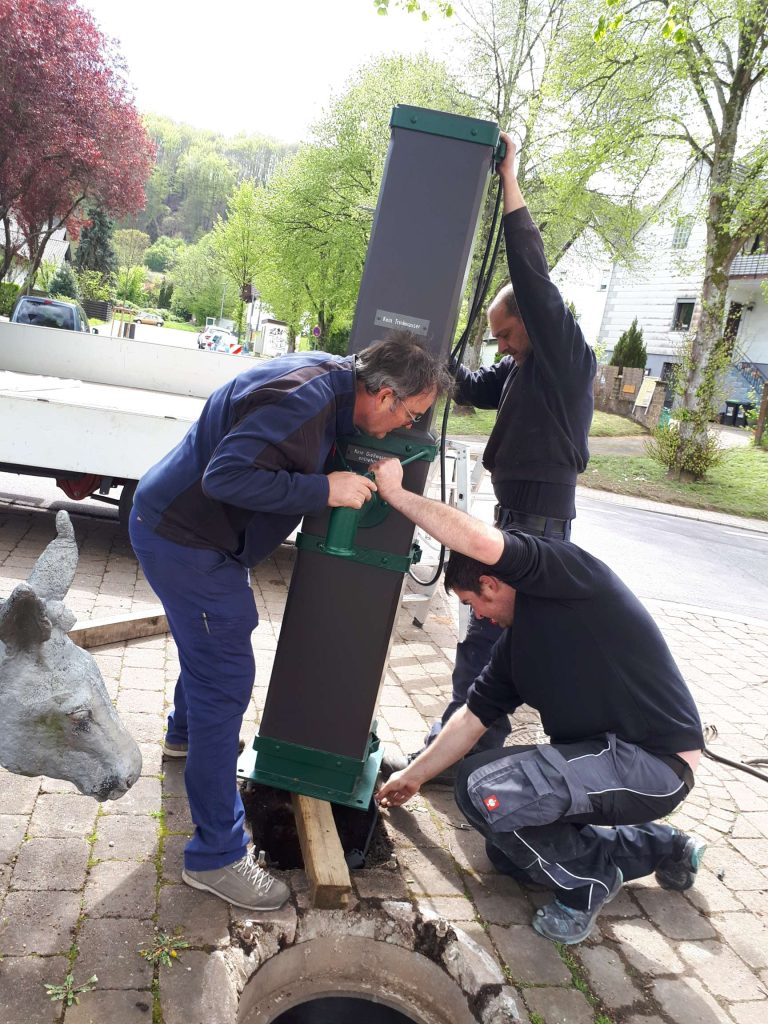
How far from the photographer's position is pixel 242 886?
269 cm

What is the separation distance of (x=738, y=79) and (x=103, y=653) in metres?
16.0

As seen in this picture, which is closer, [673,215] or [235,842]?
[235,842]

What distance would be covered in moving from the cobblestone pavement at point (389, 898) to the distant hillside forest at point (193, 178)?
122 m

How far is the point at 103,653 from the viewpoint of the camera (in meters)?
4.58

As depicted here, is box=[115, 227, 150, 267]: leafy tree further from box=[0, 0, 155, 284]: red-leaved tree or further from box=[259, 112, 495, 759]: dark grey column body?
box=[259, 112, 495, 759]: dark grey column body

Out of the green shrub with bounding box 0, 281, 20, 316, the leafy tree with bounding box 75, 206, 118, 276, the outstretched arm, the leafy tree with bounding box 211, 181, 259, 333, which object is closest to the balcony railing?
the green shrub with bounding box 0, 281, 20, 316

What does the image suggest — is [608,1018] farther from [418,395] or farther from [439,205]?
[439,205]

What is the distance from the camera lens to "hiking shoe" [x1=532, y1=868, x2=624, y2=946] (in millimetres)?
2877

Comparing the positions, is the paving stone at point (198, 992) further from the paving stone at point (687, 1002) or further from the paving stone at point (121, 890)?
the paving stone at point (687, 1002)

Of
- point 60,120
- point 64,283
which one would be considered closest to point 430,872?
point 60,120

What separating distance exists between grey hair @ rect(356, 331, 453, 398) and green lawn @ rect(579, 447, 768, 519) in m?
14.2

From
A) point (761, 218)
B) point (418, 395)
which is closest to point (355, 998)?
point (418, 395)

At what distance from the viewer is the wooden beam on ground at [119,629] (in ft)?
14.7

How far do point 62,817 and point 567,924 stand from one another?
6.51 feet
